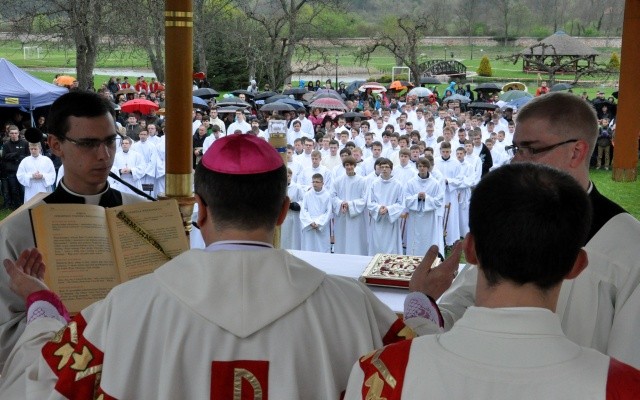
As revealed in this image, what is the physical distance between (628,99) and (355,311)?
4343mm

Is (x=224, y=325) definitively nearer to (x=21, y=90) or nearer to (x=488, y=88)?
(x=21, y=90)

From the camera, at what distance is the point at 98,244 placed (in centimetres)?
258

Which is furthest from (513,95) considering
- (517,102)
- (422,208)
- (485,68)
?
(485,68)

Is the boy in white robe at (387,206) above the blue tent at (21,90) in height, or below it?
below

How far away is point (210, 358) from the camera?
1.67m

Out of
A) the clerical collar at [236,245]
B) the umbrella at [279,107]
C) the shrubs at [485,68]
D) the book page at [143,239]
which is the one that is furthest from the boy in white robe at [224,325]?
the shrubs at [485,68]

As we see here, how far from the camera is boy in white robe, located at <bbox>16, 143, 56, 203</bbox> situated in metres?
11.7

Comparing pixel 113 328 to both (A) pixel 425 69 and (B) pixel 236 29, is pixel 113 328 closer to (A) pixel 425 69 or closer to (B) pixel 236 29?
(B) pixel 236 29

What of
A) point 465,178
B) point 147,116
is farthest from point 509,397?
point 147,116

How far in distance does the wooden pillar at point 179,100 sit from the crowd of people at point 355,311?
1.93 meters

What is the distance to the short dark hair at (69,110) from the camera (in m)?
2.93

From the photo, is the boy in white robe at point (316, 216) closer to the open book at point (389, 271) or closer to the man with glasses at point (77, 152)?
the open book at point (389, 271)

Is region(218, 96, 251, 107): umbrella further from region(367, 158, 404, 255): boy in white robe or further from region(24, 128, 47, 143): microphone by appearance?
region(24, 128, 47, 143): microphone

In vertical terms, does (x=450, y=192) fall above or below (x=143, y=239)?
below
